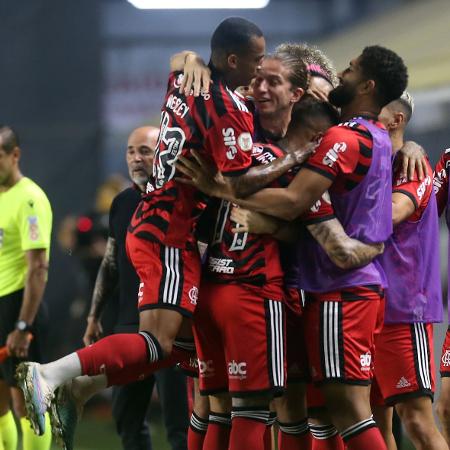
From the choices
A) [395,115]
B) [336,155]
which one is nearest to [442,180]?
[395,115]

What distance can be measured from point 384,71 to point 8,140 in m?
2.93

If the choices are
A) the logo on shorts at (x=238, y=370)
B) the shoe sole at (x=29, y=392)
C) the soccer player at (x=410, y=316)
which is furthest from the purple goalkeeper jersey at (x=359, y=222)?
the shoe sole at (x=29, y=392)

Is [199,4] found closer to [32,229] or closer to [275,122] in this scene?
[32,229]

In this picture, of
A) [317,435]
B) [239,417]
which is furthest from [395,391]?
[239,417]

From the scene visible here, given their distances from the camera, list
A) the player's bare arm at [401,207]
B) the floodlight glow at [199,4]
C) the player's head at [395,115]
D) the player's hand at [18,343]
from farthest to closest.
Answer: the floodlight glow at [199,4] < the player's hand at [18,343] < the player's head at [395,115] < the player's bare arm at [401,207]

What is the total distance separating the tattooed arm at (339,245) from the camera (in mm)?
4422

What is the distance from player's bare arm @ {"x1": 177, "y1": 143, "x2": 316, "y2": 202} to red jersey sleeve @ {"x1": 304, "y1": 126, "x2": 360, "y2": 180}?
10cm

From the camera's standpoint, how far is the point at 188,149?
Result: 14.8 feet

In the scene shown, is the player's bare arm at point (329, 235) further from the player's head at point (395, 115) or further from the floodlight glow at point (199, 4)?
the floodlight glow at point (199, 4)

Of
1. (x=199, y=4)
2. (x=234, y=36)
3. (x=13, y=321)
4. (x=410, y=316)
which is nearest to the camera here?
(x=234, y=36)

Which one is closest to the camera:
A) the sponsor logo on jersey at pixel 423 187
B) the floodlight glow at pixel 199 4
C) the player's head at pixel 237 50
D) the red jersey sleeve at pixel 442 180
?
the player's head at pixel 237 50

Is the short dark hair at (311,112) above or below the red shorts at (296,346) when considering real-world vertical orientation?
above

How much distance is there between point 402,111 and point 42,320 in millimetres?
2762

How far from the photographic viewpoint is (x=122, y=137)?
1298 cm
